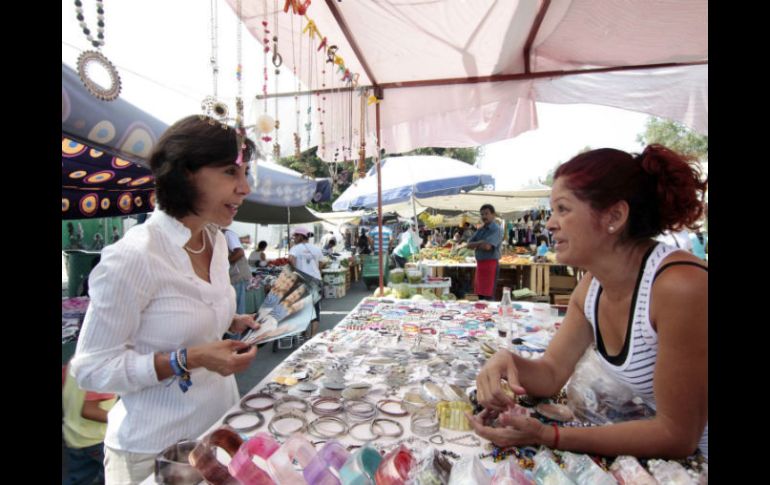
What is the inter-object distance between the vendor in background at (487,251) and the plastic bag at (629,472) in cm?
576

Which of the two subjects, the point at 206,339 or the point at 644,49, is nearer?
the point at 206,339

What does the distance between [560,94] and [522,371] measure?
10.1 feet

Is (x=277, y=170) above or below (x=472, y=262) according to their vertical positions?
above

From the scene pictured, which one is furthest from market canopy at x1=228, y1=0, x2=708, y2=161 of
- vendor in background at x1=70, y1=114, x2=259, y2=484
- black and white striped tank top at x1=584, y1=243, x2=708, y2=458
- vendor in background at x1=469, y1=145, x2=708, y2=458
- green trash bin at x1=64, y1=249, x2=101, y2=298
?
green trash bin at x1=64, y1=249, x2=101, y2=298

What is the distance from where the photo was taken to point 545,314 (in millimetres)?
3182

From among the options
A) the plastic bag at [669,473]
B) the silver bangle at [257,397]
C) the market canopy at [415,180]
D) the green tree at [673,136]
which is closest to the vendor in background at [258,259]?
the market canopy at [415,180]

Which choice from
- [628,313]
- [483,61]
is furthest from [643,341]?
[483,61]

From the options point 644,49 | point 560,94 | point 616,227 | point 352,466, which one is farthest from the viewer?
point 560,94

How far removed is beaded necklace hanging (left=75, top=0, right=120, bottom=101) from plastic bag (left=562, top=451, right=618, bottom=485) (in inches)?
85.0

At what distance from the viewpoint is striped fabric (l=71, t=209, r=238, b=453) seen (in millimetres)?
1207

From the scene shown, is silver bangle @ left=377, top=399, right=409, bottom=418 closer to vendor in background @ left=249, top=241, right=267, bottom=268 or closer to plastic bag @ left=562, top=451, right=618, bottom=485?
plastic bag @ left=562, top=451, right=618, bottom=485
